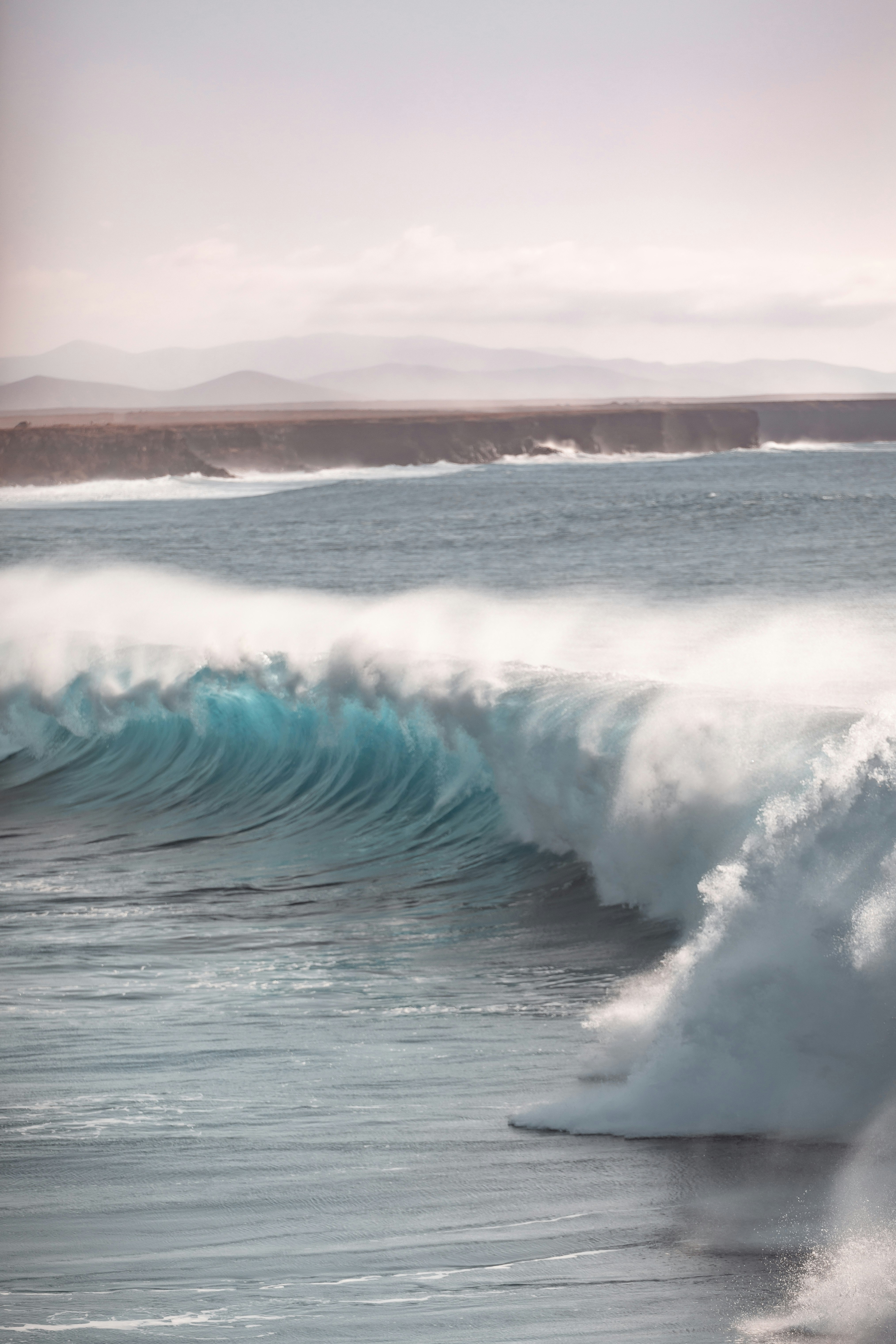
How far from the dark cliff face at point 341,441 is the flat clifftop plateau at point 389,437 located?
56mm

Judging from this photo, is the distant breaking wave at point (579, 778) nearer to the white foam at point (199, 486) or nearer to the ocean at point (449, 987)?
the ocean at point (449, 987)

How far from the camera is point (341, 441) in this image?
206 feet

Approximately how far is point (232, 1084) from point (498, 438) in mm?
62400

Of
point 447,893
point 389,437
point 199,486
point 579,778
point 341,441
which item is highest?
point 389,437

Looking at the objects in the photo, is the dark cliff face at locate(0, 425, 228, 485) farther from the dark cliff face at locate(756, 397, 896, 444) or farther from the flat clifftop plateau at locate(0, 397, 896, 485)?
the dark cliff face at locate(756, 397, 896, 444)

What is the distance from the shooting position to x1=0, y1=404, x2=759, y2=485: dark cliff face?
5500 cm

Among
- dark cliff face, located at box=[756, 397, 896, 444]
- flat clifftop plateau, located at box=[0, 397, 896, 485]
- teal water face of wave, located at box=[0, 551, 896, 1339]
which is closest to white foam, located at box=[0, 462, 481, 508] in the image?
flat clifftop plateau, located at box=[0, 397, 896, 485]

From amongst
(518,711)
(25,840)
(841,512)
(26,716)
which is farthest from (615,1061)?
(841,512)

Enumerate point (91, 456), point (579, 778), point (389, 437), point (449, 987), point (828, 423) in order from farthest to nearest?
point (828, 423)
point (389, 437)
point (91, 456)
point (579, 778)
point (449, 987)

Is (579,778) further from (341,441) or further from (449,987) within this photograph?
(341,441)

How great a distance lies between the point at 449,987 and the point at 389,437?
59.6 metres

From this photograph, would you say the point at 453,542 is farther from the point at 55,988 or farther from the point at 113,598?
the point at 55,988

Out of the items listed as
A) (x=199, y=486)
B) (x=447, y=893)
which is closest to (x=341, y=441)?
(x=199, y=486)

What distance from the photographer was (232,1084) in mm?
4195
